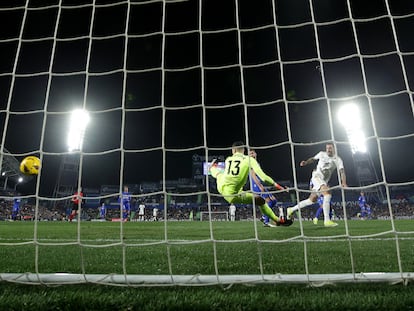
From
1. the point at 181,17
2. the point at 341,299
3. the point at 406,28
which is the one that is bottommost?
the point at 341,299

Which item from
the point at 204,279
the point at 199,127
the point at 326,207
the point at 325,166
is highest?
the point at 199,127

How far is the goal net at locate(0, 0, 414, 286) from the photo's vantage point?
300 cm

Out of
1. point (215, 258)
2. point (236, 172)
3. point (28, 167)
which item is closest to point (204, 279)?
point (215, 258)

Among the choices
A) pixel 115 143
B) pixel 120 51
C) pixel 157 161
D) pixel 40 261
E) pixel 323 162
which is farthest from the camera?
pixel 115 143

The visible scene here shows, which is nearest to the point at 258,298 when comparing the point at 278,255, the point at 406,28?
the point at 278,255

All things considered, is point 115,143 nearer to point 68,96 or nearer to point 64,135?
point 64,135

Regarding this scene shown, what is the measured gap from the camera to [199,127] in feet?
94.8

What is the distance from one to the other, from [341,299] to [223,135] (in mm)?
26856

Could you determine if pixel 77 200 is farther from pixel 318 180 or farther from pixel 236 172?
pixel 318 180

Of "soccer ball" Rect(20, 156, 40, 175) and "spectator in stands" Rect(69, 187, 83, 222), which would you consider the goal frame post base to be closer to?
"spectator in stands" Rect(69, 187, 83, 222)

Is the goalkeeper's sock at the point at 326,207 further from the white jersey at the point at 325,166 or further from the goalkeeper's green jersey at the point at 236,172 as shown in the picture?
the goalkeeper's green jersey at the point at 236,172

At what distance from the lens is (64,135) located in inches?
1368

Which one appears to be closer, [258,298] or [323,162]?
[258,298]

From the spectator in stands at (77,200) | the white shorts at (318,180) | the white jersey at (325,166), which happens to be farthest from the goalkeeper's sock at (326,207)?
the spectator in stands at (77,200)
